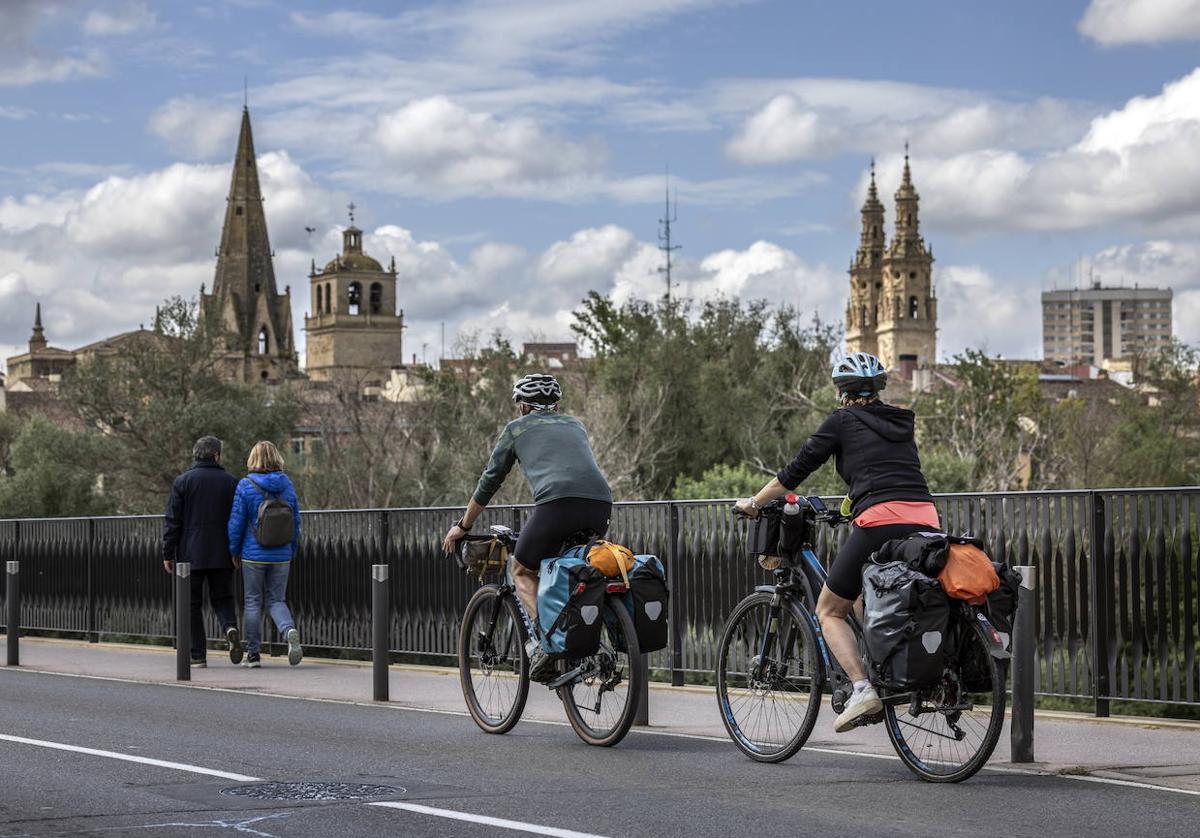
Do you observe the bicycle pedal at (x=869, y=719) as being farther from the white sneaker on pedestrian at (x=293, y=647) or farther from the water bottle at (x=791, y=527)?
the white sneaker on pedestrian at (x=293, y=647)

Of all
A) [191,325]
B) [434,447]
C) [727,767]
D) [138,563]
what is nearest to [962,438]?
[434,447]

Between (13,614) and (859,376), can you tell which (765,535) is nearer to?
(859,376)

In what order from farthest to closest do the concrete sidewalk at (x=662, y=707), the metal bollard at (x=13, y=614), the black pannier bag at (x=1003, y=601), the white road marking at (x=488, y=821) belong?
the metal bollard at (x=13, y=614) < the concrete sidewalk at (x=662, y=707) < the black pannier bag at (x=1003, y=601) < the white road marking at (x=488, y=821)

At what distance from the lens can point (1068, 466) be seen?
78.4 metres

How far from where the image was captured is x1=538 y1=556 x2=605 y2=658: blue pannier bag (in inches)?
384

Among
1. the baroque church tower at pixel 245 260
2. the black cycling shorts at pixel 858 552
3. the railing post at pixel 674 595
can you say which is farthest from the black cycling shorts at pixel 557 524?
the baroque church tower at pixel 245 260

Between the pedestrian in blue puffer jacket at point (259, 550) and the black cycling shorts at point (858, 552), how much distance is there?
7.80 metres

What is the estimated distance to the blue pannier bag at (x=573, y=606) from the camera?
32.0 feet

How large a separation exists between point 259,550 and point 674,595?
3.82 meters

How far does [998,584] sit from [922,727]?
2.63 feet

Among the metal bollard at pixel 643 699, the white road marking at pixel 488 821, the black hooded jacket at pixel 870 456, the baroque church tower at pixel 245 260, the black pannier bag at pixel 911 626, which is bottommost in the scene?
the white road marking at pixel 488 821

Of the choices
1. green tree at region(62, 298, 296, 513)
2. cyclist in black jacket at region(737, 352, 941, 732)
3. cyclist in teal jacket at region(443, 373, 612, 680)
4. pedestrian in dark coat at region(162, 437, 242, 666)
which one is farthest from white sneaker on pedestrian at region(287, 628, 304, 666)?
green tree at region(62, 298, 296, 513)

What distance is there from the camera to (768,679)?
30.6ft

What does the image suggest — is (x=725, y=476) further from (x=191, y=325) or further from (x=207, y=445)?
(x=207, y=445)
